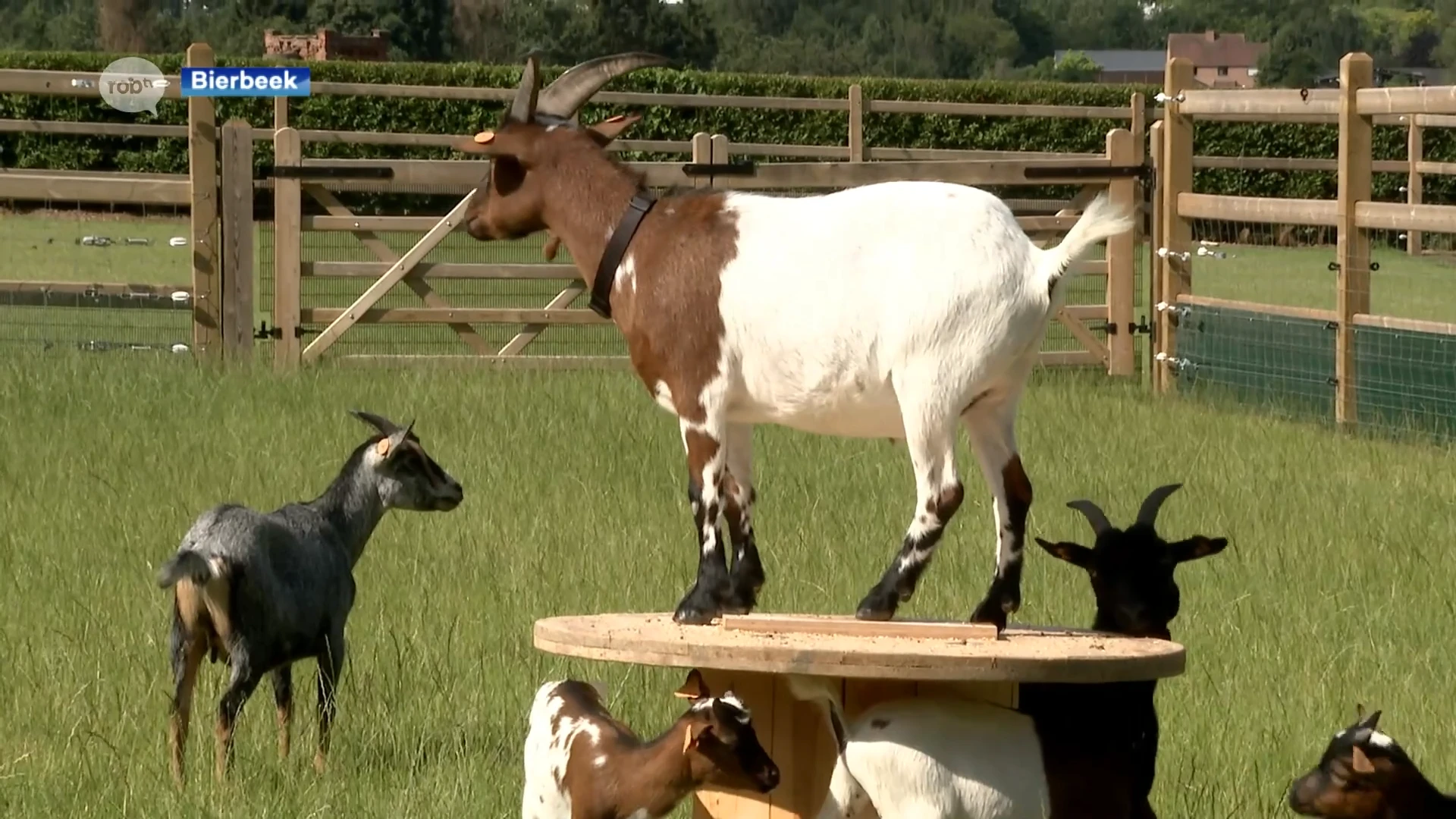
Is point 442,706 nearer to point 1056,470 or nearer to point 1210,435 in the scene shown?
point 1056,470

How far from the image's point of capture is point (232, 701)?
5637 millimetres

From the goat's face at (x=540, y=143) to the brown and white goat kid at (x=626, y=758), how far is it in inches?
46.4

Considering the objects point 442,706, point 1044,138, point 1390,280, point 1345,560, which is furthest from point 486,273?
point 1044,138

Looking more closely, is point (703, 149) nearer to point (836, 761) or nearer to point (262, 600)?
point (262, 600)

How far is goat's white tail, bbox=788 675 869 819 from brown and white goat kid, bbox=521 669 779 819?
0.19 meters

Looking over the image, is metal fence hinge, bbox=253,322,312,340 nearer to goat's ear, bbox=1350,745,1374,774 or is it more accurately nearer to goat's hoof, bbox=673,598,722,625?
goat's hoof, bbox=673,598,722,625

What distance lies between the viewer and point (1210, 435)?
11977 millimetres

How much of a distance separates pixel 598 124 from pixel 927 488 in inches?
50.0

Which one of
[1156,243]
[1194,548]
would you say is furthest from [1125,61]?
[1194,548]

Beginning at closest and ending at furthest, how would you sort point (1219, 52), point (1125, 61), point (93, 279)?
1. point (93, 279)
2. point (1219, 52)
3. point (1125, 61)

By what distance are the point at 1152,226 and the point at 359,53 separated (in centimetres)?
3165

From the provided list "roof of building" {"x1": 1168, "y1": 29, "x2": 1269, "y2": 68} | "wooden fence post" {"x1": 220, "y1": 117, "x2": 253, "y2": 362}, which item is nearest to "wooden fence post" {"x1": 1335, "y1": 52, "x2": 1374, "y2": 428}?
"wooden fence post" {"x1": 220, "y1": 117, "x2": 253, "y2": 362}

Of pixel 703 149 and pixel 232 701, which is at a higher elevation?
pixel 703 149

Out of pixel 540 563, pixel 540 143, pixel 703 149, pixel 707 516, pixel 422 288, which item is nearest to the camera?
pixel 707 516
